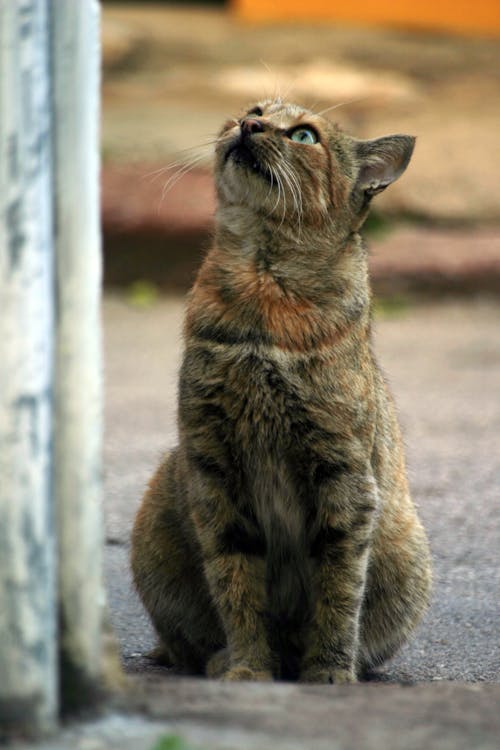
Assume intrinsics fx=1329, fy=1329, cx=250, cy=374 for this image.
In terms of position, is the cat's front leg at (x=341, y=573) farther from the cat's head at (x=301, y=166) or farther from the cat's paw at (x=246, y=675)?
the cat's head at (x=301, y=166)

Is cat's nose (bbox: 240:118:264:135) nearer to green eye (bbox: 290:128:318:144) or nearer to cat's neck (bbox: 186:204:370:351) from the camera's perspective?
green eye (bbox: 290:128:318:144)

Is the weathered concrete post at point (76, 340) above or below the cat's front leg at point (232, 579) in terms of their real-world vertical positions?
above

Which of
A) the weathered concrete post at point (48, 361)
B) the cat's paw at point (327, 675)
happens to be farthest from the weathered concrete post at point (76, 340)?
the cat's paw at point (327, 675)

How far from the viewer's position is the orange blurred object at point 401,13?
12594 mm

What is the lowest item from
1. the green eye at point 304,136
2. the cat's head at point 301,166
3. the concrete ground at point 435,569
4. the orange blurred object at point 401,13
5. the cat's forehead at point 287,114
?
the concrete ground at point 435,569

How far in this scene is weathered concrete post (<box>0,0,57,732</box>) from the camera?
7.41 ft

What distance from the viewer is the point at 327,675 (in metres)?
3.47

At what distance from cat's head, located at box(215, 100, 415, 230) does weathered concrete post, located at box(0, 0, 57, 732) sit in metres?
1.53

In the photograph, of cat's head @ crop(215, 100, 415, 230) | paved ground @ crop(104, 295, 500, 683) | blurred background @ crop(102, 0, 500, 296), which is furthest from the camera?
blurred background @ crop(102, 0, 500, 296)

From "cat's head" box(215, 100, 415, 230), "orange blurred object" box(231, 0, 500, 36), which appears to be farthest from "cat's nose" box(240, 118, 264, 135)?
"orange blurred object" box(231, 0, 500, 36)

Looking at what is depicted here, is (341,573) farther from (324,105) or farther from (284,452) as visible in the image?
(324,105)

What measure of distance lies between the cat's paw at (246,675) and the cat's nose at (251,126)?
152cm

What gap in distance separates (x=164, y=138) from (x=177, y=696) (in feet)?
26.6

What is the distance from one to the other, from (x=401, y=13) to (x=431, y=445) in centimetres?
714
